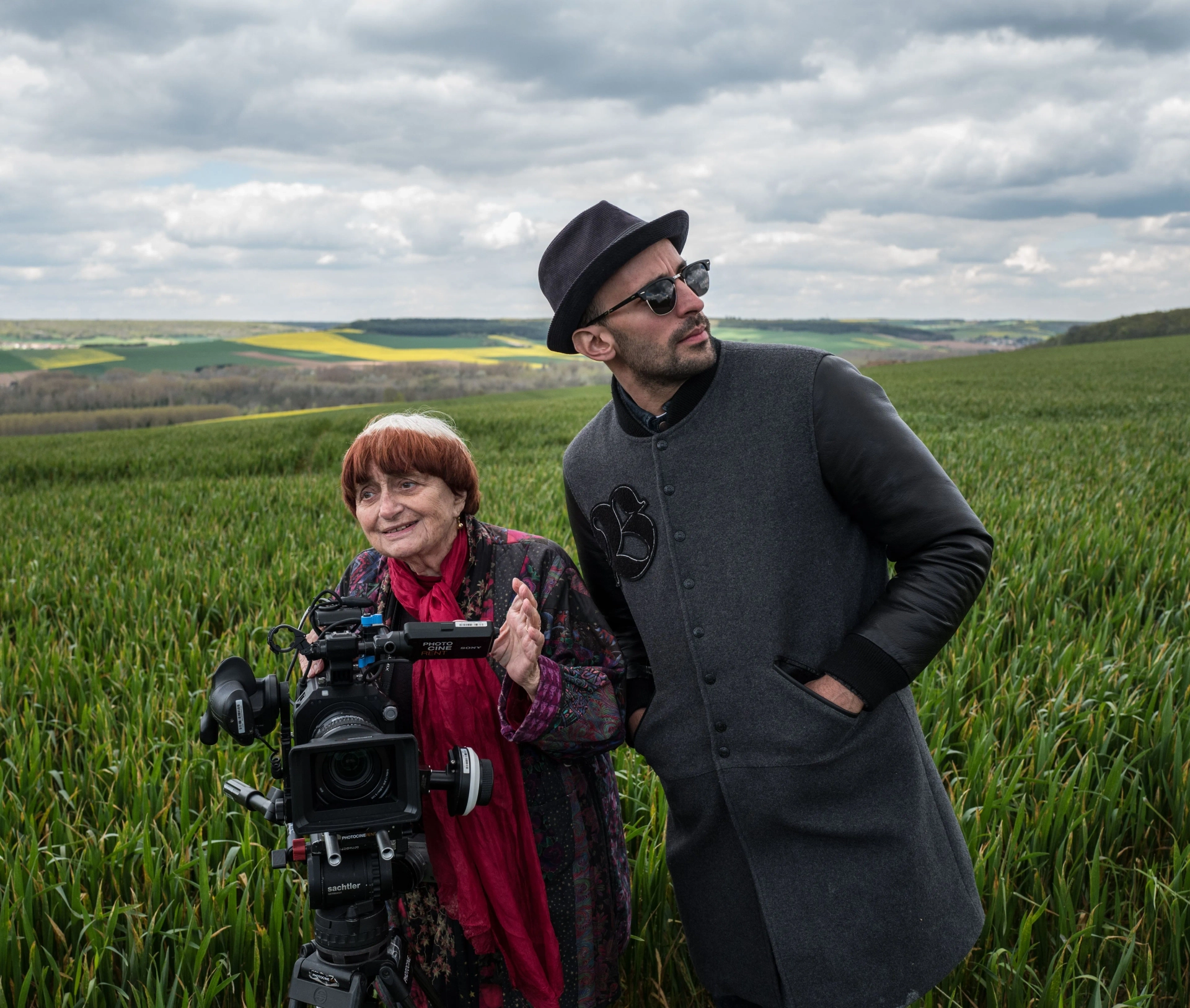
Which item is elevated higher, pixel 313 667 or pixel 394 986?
pixel 313 667

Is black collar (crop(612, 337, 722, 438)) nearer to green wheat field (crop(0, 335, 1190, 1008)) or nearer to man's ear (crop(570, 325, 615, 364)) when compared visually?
man's ear (crop(570, 325, 615, 364))

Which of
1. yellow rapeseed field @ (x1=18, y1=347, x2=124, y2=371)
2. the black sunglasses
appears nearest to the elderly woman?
the black sunglasses

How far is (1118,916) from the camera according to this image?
7.71 feet

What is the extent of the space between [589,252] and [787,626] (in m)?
0.98

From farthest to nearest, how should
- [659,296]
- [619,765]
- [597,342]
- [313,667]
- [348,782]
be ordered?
[619,765], [597,342], [659,296], [313,667], [348,782]

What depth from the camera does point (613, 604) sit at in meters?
2.25

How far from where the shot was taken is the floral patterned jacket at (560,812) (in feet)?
6.66

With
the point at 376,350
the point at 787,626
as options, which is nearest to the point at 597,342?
the point at 787,626

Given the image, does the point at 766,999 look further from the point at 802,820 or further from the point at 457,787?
the point at 457,787

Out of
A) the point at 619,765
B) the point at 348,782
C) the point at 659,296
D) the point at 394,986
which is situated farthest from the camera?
the point at 619,765

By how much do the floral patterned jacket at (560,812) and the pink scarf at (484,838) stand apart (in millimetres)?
46

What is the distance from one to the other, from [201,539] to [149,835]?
224 inches

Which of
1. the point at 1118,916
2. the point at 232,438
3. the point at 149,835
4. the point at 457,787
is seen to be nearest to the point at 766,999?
the point at 457,787

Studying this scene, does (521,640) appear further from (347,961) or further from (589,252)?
(589,252)
